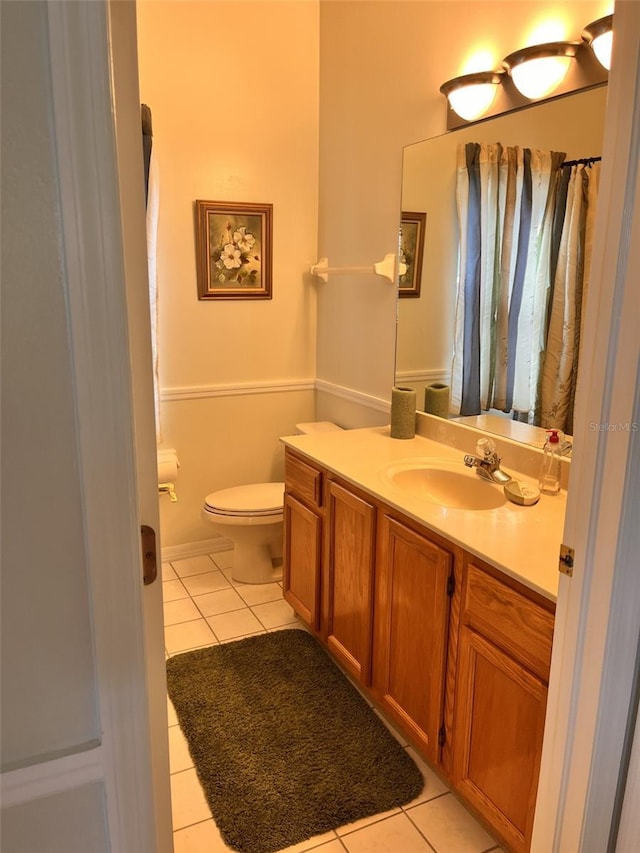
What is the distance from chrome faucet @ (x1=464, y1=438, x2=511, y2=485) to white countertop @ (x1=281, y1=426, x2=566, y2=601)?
33 mm

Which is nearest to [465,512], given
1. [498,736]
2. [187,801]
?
[498,736]

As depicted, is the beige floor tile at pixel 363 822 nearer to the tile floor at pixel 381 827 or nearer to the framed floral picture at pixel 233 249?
the tile floor at pixel 381 827

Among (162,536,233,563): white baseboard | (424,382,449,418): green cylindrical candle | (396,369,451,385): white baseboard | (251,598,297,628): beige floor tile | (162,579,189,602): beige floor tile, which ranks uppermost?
(396,369,451,385): white baseboard

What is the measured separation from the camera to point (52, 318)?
2.50ft

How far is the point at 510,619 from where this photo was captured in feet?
5.20

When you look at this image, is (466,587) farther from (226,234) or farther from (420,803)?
(226,234)

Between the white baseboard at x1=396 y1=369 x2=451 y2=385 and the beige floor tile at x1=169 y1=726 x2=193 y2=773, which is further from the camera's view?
the white baseboard at x1=396 y1=369 x2=451 y2=385

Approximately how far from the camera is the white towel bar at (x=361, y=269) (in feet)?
9.30

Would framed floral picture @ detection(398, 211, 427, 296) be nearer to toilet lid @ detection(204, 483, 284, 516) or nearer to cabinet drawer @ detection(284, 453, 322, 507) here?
cabinet drawer @ detection(284, 453, 322, 507)

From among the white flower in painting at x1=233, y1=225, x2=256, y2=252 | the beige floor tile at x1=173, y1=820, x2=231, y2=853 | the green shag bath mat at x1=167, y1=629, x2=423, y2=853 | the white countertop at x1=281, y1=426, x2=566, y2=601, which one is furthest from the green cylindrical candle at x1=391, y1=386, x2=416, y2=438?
the beige floor tile at x1=173, y1=820, x2=231, y2=853

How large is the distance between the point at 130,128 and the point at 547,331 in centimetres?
160

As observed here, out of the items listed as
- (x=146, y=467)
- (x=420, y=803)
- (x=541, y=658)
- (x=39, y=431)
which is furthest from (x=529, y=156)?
(x=420, y=803)

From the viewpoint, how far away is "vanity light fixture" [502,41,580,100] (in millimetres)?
1898

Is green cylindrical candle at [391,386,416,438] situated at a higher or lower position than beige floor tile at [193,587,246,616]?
higher
